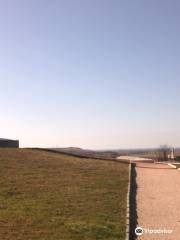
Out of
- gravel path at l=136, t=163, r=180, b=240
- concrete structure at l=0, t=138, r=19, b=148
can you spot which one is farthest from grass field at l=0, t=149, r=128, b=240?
concrete structure at l=0, t=138, r=19, b=148

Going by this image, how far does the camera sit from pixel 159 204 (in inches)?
701

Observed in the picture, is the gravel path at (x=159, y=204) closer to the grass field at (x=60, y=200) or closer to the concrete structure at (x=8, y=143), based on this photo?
the grass field at (x=60, y=200)

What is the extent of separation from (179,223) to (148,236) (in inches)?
77.5

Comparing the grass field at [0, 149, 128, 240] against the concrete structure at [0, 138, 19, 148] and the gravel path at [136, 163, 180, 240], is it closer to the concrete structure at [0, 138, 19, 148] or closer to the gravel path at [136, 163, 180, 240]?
the gravel path at [136, 163, 180, 240]

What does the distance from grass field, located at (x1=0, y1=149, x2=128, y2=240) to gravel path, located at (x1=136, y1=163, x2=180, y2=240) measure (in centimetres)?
84

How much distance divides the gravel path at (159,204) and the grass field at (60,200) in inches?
33.2

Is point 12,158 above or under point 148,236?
above

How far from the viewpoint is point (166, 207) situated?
17109mm

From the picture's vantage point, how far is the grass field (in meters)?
12.3

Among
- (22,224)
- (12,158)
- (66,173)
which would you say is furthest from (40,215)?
(12,158)

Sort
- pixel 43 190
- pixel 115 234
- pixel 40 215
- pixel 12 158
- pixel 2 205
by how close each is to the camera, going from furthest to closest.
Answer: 1. pixel 12 158
2. pixel 43 190
3. pixel 2 205
4. pixel 40 215
5. pixel 115 234

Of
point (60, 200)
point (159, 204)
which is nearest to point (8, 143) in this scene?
point (60, 200)

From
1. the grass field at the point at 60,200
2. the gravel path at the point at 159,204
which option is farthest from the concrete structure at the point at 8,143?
the gravel path at the point at 159,204

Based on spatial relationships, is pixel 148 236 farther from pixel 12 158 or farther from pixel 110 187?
pixel 12 158
